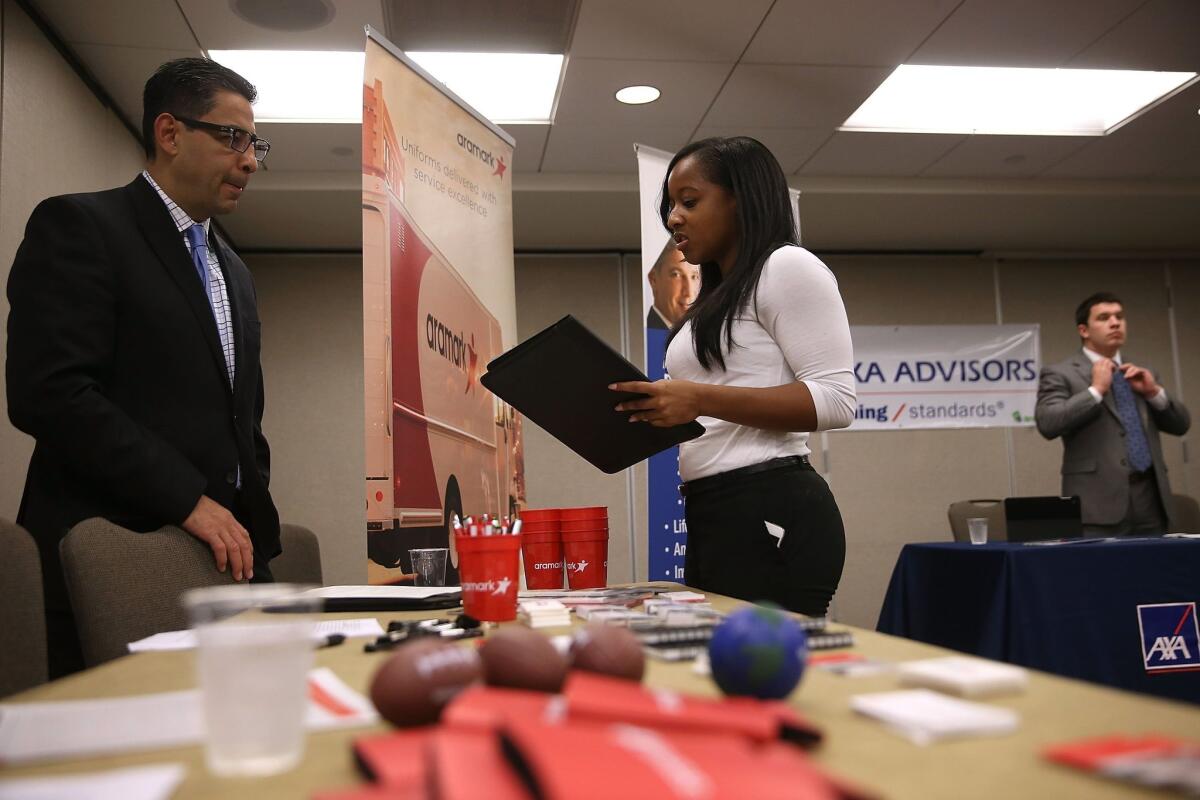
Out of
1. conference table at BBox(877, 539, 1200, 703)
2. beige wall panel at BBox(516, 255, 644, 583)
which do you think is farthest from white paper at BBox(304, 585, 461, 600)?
beige wall panel at BBox(516, 255, 644, 583)

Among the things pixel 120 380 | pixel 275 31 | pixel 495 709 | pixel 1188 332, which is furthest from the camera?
pixel 1188 332

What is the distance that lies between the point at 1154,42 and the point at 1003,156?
1.08 metres

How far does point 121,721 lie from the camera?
0.62m

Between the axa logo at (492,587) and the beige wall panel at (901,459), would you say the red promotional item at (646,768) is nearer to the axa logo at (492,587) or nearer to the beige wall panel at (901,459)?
the axa logo at (492,587)

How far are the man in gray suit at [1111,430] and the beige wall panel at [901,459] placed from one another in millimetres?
2096

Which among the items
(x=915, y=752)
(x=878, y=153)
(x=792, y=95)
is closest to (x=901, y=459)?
(x=878, y=153)

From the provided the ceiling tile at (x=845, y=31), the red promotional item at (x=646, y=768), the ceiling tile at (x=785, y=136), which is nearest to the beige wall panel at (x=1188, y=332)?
the ceiling tile at (x=785, y=136)

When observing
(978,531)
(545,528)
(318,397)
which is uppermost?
(318,397)

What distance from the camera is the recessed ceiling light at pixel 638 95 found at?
12.8 feet

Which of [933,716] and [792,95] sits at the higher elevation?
[792,95]

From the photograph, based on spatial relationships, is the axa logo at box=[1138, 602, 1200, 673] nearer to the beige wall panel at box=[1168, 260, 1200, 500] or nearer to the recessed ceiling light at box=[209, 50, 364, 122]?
the recessed ceiling light at box=[209, 50, 364, 122]

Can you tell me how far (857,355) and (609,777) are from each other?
6.09 m

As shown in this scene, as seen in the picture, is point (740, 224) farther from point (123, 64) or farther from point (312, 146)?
point (312, 146)

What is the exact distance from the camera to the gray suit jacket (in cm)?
387
